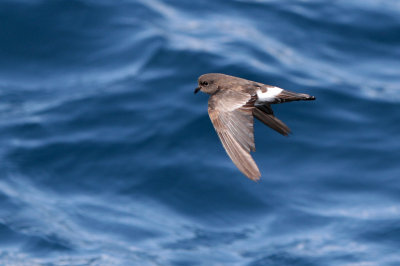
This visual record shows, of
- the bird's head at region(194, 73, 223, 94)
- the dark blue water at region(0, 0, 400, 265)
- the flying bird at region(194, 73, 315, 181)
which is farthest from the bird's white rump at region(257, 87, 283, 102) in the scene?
the dark blue water at region(0, 0, 400, 265)

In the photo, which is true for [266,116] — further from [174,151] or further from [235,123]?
[174,151]

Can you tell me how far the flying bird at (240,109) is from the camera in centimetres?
559

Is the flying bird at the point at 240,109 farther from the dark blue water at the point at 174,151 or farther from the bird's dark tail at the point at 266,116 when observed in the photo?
the dark blue water at the point at 174,151

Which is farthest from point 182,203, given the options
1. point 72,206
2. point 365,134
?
point 365,134

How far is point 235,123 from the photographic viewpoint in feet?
19.4

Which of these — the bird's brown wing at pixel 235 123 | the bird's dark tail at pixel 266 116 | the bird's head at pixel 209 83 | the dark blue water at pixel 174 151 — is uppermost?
the dark blue water at pixel 174 151

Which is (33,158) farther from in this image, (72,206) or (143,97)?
(143,97)

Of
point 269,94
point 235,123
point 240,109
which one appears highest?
point 269,94

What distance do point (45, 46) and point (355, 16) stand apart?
21.3ft

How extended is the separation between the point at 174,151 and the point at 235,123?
5.83 meters

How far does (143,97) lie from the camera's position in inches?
495

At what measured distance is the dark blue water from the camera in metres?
11.1

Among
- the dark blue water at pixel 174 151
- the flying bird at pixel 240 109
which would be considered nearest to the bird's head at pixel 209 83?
the flying bird at pixel 240 109

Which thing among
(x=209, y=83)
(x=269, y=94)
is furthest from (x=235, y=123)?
(x=209, y=83)
